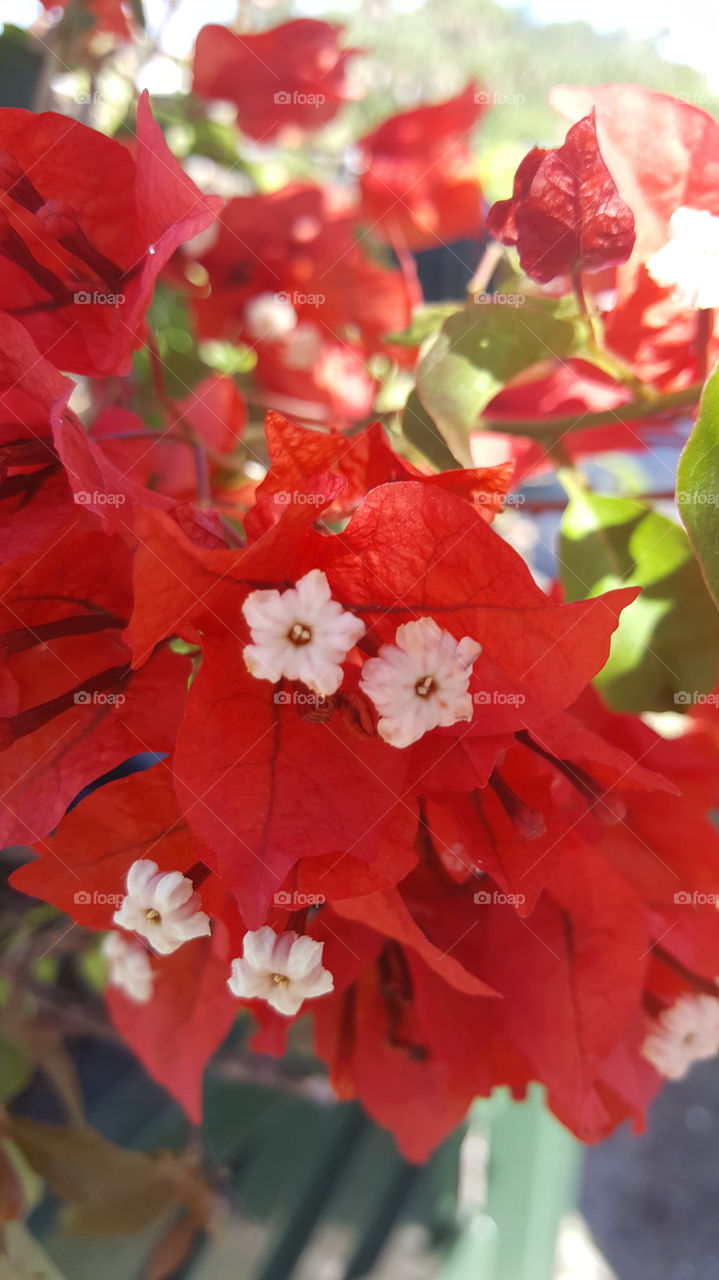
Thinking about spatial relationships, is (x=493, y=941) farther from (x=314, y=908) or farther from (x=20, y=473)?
(x=20, y=473)

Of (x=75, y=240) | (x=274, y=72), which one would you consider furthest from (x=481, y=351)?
(x=274, y=72)

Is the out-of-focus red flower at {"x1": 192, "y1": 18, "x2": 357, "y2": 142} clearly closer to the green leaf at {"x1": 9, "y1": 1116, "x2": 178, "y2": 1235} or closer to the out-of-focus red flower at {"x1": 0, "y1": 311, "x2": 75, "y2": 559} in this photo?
the out-of-focus red flower at {"x1": 0, "y1": 311, "x2": 75, "y2": 559}

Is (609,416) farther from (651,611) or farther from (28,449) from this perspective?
(28,449)

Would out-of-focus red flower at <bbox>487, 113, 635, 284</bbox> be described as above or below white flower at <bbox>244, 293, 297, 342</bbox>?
above

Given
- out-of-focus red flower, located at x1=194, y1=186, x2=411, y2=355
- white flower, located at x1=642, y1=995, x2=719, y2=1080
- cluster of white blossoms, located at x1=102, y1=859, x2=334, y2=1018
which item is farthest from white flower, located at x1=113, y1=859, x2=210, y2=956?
out-of-focus red flower, located at x1=194, y1=186, x2=411, y2=355

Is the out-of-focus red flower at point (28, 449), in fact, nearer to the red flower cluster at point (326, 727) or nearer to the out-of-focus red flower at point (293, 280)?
the red flower cluster at point (326, 727)
